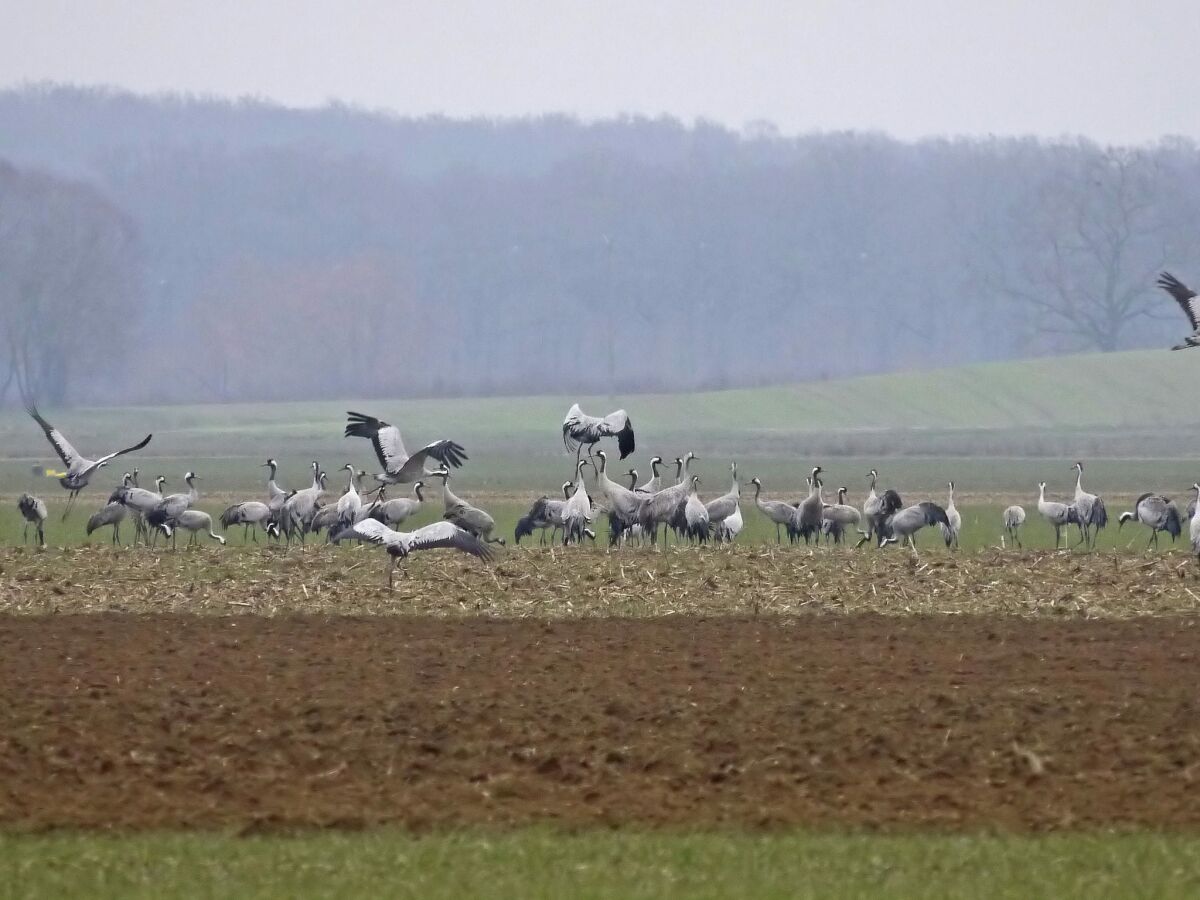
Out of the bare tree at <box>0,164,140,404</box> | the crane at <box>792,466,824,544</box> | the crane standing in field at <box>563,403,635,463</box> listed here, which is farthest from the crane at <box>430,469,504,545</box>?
the bare tree at <box>0,164,140,404</box>

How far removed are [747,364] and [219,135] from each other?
69497mm

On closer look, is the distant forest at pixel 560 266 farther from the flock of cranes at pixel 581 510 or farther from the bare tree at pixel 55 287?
the flock of cranes at pixel 581 510

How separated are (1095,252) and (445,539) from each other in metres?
106

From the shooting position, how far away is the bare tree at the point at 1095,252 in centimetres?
12306

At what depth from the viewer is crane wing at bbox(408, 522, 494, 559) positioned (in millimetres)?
23078

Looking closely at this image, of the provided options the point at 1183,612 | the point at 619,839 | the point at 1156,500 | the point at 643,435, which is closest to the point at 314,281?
the point at 643,435

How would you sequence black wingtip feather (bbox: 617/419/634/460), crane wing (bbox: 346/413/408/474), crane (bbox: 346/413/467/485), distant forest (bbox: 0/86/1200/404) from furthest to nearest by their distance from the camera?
distant forest (bbox: 0/86/1200/404) → black wingtip feather (bbox: 617/419/634/460) → crane wing (bbox: 346/413/408/474) → crane (bbox: 346/413/467/485)

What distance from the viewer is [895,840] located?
11344 mm

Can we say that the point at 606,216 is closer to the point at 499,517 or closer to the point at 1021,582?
the point at 499,517

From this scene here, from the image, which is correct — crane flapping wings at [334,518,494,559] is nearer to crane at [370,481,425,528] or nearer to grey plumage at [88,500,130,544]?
crane at [370,481,425,528]

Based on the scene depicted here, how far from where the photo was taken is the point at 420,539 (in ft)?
76.7

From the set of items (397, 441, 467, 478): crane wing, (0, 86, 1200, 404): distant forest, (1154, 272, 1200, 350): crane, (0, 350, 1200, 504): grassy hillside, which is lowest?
(0, 350, 1200, 504): grassy hillside

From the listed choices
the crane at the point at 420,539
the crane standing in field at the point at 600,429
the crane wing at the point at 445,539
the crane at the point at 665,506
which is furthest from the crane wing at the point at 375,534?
the crane at the point at 665,506

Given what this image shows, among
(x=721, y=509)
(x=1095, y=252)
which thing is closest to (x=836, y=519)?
(x=721, y=509)
